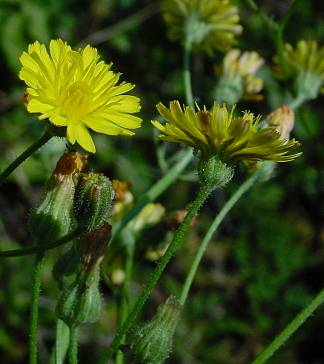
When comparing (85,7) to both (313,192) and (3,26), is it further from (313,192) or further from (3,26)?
(313,192)

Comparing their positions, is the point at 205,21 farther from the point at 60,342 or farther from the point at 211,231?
the point at 60,342

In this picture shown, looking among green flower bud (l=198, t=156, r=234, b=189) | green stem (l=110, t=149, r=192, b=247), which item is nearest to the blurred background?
green stem (l=110, t=149, r=192, b=247)

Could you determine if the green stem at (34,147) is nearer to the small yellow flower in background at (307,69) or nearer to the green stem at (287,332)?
the green stem at (287,332)

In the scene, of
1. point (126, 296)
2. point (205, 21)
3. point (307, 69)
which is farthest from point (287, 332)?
point (205, 21)

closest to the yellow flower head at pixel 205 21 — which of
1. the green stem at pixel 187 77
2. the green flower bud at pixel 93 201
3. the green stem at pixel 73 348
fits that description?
the green stem at pixel 187 77

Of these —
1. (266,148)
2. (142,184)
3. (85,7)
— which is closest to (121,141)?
(142,184)

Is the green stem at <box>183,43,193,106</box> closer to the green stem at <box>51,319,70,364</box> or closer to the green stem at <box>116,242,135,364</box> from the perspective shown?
the green stem at <box>116,242,135,364</box>
